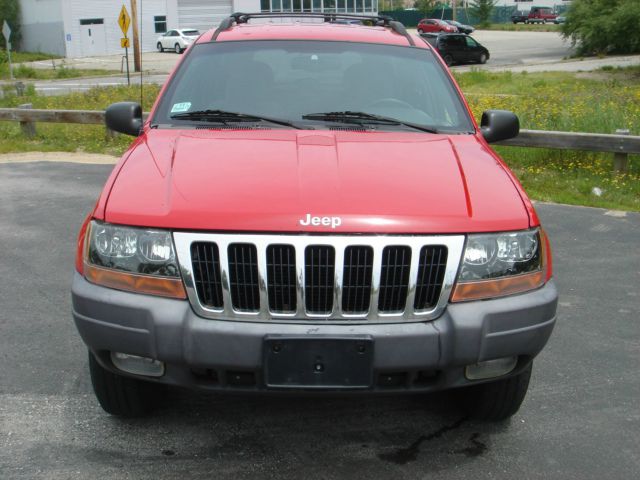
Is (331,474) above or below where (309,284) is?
below

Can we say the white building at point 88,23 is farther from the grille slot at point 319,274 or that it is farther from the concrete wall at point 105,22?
the grille slot at point 319,274

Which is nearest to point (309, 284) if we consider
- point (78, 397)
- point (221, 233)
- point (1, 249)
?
point (221, 233)

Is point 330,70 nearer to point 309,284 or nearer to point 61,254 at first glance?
point 309,284

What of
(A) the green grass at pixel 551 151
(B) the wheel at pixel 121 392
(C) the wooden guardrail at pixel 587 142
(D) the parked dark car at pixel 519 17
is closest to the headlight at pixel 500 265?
(B) the wheel at pixel 121 392

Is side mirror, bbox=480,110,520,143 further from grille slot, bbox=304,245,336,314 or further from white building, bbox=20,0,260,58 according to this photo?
white building, bbox=20,0,260,58

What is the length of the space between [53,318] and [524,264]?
326 centimetres

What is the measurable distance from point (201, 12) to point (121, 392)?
55.6 m

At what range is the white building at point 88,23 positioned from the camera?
49.4 m

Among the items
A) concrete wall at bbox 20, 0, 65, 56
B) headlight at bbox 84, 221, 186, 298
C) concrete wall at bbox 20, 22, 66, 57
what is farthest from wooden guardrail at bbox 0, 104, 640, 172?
concrete wall at bbox 20, 22, 66, 57

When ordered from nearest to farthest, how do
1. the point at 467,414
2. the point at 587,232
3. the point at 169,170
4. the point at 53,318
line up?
the point at 169,170
the point at 467,414
the point at 53,318
the point at 587,232

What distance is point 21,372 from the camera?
14.4 feet

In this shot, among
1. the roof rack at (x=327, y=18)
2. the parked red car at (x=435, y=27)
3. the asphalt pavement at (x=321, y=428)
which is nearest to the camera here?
the asphalt pavement at (x=321, y=428)

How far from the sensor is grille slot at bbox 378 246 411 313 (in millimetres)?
3086

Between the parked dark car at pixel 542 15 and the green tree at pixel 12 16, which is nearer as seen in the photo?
the green tree at pixel 12 16
